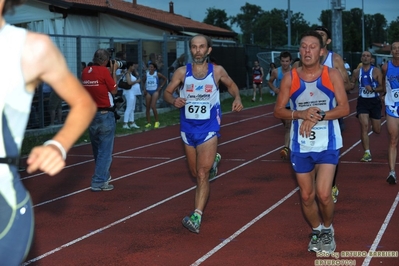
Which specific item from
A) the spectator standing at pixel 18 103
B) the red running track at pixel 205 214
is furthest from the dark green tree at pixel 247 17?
the spectator standing at pixel 18 103

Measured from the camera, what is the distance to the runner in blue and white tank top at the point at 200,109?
7.86 m

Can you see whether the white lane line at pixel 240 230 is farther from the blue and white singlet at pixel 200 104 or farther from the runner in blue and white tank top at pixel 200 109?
the blue and white singlet at pixel 200 104

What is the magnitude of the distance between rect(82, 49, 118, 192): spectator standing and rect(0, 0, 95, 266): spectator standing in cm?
736

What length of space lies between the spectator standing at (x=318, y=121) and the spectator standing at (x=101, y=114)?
430 cm

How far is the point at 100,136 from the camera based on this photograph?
10.6m

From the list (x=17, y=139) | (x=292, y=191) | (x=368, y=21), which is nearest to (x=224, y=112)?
(x=292, y=191)

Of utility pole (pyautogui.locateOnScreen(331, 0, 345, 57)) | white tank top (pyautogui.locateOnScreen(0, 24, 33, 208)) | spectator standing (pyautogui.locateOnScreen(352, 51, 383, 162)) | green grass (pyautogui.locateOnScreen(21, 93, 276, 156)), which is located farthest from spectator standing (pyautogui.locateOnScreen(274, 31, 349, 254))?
utility pole (pyautogui.locateOnScreen(331, 0, 345, 57))

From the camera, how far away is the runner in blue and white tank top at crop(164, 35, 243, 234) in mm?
7863

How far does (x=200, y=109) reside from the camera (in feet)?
26.3

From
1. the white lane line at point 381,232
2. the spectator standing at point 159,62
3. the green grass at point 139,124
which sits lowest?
the white lane line at point 381,232

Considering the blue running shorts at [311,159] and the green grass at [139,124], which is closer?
the blue running shorts at [311,159]

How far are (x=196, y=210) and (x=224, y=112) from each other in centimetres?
1832

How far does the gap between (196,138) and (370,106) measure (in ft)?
18.2

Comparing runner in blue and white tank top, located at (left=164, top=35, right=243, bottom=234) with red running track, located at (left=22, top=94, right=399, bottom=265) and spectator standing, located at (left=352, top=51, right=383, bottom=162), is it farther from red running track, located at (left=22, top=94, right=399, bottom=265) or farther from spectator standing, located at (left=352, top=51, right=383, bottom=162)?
spectator standing, located at (left=352, top=51, right=383, bottom=162)
